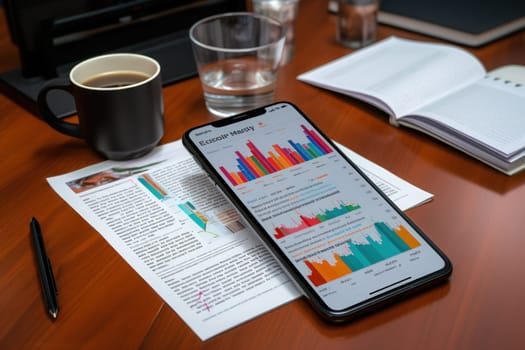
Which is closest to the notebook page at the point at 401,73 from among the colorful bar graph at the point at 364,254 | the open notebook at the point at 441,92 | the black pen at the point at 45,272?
the open notebook at the point at 441,92

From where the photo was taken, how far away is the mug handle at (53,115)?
721 millimetres

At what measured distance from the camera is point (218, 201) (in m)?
0.67

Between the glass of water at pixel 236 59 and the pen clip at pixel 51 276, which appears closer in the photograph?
the pen clip at pixel 51 276

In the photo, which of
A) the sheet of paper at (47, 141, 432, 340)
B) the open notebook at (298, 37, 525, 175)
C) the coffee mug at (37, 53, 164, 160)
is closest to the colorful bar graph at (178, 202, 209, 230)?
A: the sheet of paper at (47, 141, 432, 340)

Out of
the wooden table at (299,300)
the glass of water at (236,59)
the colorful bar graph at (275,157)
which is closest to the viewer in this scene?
the wooden table at (299,300)

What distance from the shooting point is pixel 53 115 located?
733 mm

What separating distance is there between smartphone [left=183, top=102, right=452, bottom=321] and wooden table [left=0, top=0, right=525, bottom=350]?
21 mm

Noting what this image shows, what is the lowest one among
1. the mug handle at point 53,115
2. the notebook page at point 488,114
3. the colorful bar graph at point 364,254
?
the colorful bar graph at point 364,254

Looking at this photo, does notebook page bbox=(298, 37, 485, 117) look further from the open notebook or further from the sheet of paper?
the sheet of paper

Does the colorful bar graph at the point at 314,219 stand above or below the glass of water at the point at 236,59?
below

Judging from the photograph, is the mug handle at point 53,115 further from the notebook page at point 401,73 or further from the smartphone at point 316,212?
the notebook page at point 401,73

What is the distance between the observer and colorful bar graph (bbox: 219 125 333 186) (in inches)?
25.0

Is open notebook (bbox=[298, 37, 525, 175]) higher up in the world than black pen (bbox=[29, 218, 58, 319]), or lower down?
higher up

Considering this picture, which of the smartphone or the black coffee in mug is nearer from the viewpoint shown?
the smartphone
